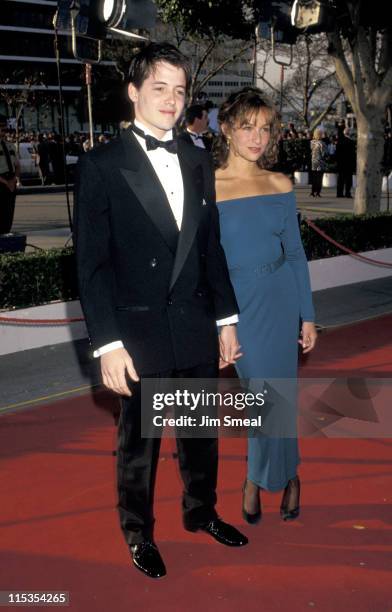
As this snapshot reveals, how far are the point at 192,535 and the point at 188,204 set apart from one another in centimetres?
157

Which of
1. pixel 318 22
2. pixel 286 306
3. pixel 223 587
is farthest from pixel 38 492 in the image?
pixel 318 22

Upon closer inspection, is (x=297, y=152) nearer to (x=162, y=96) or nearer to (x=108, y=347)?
(x=162, y=96)

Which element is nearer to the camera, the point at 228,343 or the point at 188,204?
the point at 188,204

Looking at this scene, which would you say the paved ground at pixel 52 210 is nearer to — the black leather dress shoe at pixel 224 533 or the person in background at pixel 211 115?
the person in background at pixel 211 115

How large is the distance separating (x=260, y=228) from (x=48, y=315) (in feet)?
14.0

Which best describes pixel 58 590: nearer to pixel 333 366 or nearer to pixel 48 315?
pixel 333 366

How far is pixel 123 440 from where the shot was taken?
3.17 m

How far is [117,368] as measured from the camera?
290cm

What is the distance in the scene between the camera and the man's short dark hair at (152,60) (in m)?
2.98

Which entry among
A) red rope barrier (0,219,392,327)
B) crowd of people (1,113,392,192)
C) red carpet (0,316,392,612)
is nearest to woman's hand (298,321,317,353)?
red carpet (0,316,392,612)

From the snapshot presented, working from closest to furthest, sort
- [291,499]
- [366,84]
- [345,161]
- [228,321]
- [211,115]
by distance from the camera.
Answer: [228,321]
[291,499]
[366,84]
[211,115]
[345,161]

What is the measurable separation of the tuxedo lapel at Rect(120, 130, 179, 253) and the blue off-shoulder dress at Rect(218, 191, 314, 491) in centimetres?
51

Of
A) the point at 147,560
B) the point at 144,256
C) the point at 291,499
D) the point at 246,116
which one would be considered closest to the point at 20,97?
the point at 246,116

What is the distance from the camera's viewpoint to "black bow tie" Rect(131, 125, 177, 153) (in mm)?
2986
